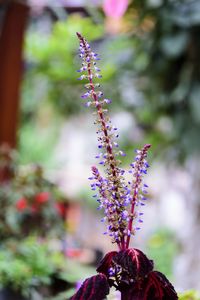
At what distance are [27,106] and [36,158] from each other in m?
0.59

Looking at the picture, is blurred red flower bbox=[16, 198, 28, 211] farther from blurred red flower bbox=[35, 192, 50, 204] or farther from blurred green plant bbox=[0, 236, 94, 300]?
blurred green plant bbox=[0, 236, 94, 300]

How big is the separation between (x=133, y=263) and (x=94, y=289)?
0.19 ft

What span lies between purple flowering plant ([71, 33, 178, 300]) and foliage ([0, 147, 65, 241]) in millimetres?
944

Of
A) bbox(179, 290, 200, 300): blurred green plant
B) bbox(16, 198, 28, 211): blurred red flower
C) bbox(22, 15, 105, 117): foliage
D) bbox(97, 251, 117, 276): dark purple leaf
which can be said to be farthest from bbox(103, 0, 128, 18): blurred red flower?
bbox(97, 251, 117, 276): dark purple leaf

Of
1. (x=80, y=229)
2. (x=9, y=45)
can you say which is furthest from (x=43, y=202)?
(x=80, y=229)

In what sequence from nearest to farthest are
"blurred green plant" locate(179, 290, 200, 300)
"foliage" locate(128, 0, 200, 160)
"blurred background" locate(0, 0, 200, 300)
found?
"blurred green plant" locate(179, 290, 200, 300), "blurred background" locate(0, 0, 200, 300), "foliage" locate(128, 0, 200, 160)

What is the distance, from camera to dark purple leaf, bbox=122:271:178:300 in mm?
691

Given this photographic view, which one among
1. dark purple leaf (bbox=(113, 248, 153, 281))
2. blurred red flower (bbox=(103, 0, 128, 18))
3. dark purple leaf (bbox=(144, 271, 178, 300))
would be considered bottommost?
dark purple leaf (bbox=(144, 271, 178, 300))

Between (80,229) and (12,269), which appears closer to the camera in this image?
(12,269)

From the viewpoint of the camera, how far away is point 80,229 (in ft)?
21.4

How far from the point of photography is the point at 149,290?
0.69 meters

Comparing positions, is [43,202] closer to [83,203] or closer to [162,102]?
[162,102]

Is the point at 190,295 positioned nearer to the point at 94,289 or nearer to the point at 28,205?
the point at 94,289

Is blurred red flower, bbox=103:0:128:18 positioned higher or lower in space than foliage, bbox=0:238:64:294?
higher
